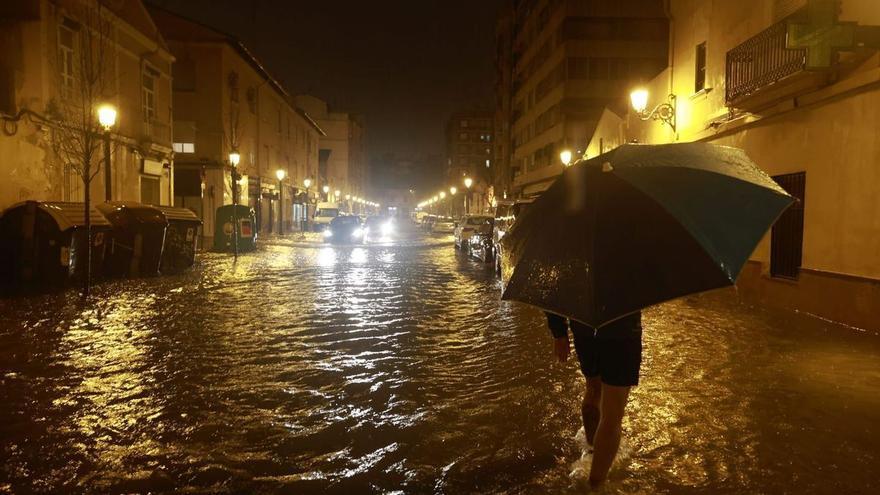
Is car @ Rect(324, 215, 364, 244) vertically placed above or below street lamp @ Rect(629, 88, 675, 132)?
below

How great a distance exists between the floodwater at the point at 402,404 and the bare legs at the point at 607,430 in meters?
0.18

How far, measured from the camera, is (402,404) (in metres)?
5.74

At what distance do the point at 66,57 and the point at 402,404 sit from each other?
1823cm

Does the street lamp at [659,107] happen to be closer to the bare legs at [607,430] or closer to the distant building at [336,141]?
the bare legs at [607,430]

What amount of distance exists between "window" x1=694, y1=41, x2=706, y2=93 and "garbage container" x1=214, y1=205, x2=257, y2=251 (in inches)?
667

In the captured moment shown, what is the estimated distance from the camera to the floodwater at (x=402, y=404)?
416 cm

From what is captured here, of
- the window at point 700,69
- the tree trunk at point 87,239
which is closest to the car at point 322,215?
the tree trunk at point 87,239

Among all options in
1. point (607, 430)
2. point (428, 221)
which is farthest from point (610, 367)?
point (428, 221)

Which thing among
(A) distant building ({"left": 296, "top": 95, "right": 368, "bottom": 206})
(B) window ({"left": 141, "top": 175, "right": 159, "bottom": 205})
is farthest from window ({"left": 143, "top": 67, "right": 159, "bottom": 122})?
(A) distant building ({"left": 296, "top": 95, "right": 368, "bottom": 206})

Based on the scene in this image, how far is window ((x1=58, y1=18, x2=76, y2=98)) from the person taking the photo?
1855cm

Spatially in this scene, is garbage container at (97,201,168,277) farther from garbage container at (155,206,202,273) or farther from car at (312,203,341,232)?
car at (312,203,341,232)

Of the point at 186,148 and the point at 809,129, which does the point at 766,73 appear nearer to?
the point at 809,129

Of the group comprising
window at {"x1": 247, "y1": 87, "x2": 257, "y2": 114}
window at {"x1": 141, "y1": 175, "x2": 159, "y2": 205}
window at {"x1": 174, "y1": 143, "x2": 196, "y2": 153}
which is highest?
window at {"x1": 247, "y1": 87, "x2": 257, "y2": 114}

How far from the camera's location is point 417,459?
445 cm
